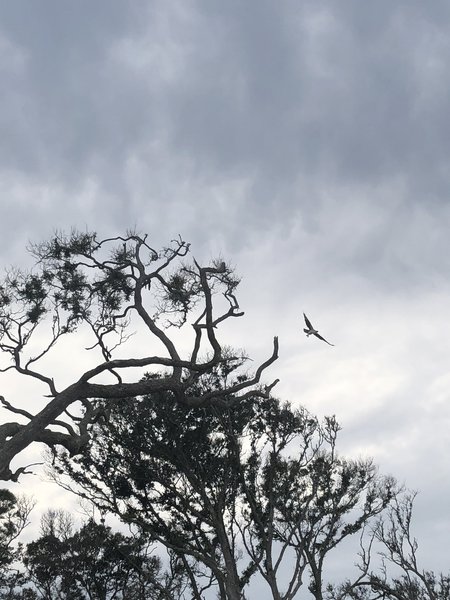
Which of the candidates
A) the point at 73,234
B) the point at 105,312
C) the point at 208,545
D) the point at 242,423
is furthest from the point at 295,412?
the point at 73,234

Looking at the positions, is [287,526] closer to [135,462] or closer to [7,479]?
[135,462]

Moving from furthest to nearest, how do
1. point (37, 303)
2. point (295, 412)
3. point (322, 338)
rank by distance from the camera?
point (295, 412) < point (37, 303) < point (322, 338)

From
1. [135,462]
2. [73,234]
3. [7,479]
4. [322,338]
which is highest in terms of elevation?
[73,234]

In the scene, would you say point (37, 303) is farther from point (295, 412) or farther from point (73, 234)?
point (295, 412)

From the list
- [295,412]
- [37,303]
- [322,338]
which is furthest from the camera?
[295,412]

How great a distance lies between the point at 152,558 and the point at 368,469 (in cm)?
1251

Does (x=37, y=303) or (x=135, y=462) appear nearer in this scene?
(x=37, y=303)

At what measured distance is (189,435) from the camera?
26797 mm

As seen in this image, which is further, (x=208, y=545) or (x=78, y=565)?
(x=78, y=565)

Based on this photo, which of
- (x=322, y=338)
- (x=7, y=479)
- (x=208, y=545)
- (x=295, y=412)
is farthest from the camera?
(x=295, y=412)

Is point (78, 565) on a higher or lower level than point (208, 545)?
higher

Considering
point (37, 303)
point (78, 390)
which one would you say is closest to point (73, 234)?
point (37, 303)

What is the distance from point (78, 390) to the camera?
14984 mm

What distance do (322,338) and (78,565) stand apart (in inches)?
1003
